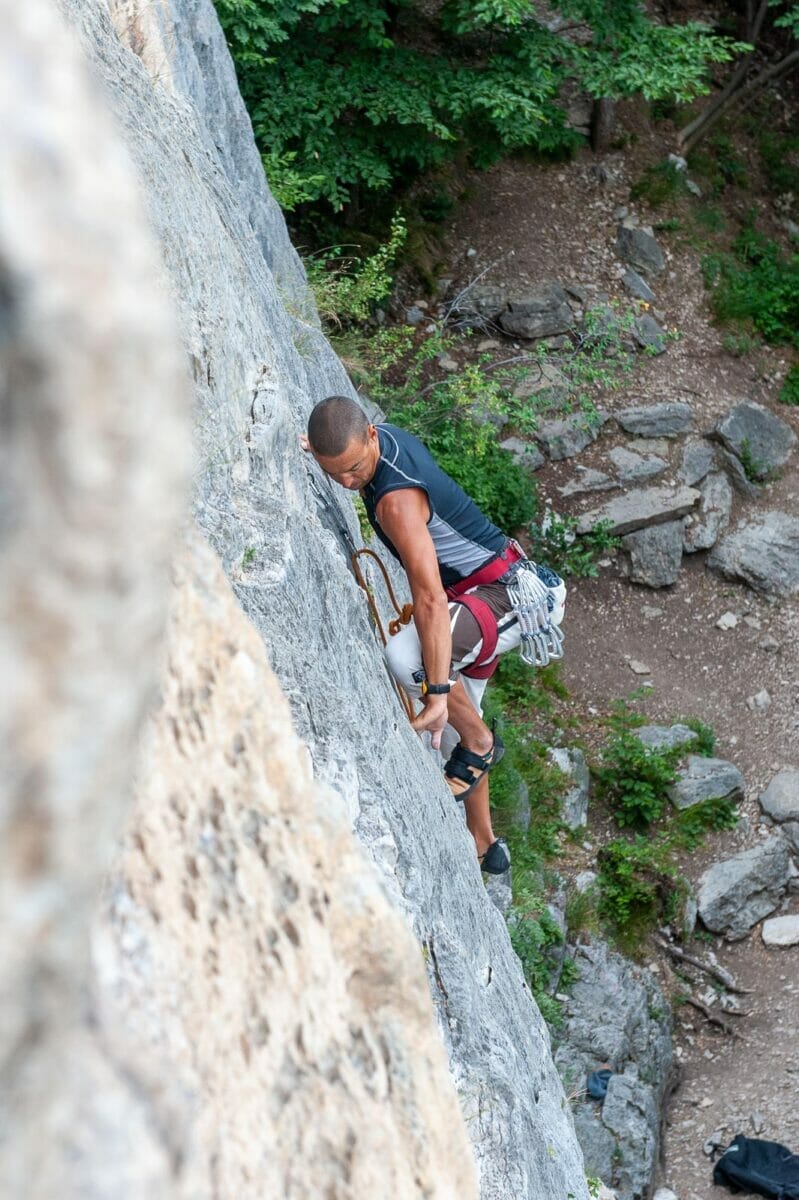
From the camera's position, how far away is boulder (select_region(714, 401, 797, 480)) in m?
12.3

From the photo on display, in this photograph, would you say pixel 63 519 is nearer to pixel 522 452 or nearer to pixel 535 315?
pixel 522 452

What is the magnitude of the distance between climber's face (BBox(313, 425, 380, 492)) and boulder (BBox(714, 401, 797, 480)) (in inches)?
373

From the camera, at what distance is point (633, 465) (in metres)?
11.9

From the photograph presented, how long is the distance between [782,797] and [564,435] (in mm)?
4384

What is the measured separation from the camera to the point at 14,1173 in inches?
30.0

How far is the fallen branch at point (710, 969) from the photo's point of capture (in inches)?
355

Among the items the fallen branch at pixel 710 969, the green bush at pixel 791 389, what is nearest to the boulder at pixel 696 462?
the green bush at pixel 791 389

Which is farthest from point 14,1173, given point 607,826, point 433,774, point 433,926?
point 607,826

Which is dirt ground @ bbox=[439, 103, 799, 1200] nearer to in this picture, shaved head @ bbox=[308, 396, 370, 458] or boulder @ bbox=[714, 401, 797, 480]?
boulder @ bbox=[714, 401, 797, 480]

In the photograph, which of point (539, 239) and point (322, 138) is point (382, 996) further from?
point (539, 239)

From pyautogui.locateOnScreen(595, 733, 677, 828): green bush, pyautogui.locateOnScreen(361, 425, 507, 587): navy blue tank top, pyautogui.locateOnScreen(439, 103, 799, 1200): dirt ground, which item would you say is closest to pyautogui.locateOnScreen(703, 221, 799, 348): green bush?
pyautogui.locateOnScreen(439, 103, 799, 1200): dirt ground

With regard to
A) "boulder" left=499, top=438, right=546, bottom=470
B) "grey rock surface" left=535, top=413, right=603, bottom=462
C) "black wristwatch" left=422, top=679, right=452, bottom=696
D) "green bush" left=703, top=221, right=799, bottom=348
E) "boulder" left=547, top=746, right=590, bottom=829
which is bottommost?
"boulder" left=547, top=746, right=590, bottom=829

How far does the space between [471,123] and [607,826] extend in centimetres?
752

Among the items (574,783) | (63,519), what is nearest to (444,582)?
(63,519)
